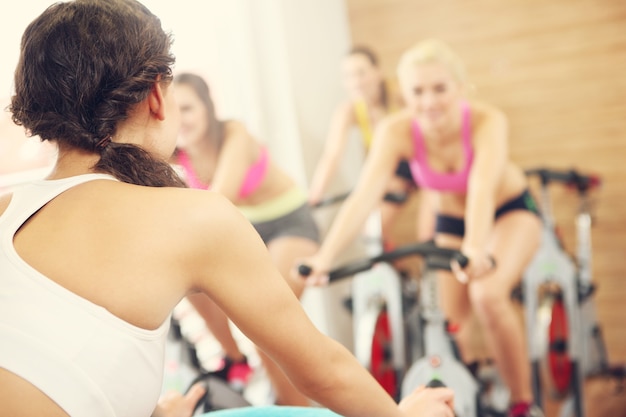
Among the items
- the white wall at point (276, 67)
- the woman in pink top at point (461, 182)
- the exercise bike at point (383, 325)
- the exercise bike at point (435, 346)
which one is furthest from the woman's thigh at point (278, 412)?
the white wall at point (276, 67)

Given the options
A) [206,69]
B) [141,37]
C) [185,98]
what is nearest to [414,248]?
[185,98]

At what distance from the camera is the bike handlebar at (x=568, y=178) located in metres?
3.08

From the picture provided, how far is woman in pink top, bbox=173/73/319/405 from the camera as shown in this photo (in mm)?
2508

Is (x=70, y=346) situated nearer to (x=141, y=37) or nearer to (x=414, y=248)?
(x=141, y=37)

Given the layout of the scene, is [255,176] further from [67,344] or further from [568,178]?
[67,344]

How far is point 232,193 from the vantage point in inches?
96.4

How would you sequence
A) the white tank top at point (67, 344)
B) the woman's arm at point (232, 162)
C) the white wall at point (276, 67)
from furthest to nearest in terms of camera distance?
the white wall at point (276, 67), the woman's arm at point (232, 162), the white tank top at point (67, 344)

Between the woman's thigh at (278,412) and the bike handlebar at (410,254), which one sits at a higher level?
the woman's thigh at (278,412)

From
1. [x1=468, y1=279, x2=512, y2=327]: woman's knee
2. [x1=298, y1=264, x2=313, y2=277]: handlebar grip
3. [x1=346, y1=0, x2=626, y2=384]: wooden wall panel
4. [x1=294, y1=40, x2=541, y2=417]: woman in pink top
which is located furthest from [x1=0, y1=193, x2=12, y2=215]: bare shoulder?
[x1=346, y1=0, x2=626, y2=384]: wooden wall panel

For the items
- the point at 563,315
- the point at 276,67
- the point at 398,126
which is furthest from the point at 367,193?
the point at 276,67

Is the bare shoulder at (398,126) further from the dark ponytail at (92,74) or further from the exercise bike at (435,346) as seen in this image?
the dark ponytail at (92,74)

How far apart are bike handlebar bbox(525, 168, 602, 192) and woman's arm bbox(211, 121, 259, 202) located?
4.19 feet

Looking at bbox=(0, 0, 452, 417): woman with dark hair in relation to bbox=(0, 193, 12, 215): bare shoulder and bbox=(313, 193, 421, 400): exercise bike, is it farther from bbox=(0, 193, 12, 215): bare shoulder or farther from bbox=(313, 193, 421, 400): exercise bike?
bbox=(313, 193, 421, 400): exercise bike

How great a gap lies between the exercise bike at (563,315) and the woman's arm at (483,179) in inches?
23.0
